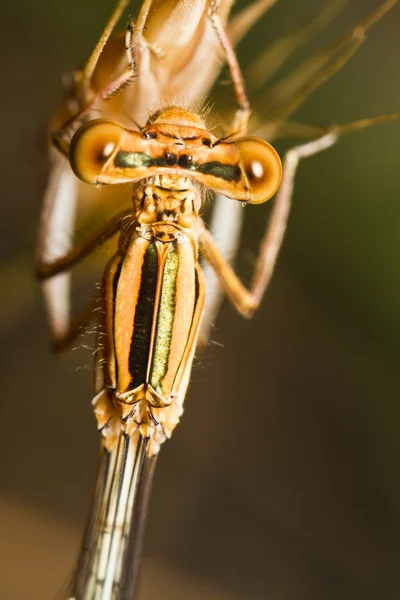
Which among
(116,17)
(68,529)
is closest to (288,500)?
(68,529)

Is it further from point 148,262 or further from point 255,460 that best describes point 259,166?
point 255,460

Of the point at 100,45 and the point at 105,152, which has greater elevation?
the point at 100,45

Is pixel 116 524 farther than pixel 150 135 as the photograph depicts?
Yes

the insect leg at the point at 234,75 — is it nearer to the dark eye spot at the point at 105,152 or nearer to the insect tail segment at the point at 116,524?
the dark eye spot at the point at 105,152

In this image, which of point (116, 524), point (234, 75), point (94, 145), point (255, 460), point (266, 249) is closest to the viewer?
point (94, 145)

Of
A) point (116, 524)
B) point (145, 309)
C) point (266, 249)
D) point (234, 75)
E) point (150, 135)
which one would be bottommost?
point (116, 524)

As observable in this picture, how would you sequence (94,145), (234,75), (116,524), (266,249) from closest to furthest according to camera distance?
(94,145) < (234,75) < (116,524) < (266,249)

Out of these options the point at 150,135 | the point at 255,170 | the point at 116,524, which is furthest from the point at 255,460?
the point at 150,135

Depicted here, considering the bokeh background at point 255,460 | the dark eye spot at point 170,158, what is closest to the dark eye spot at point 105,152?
the dark eye spot at point 170,158
